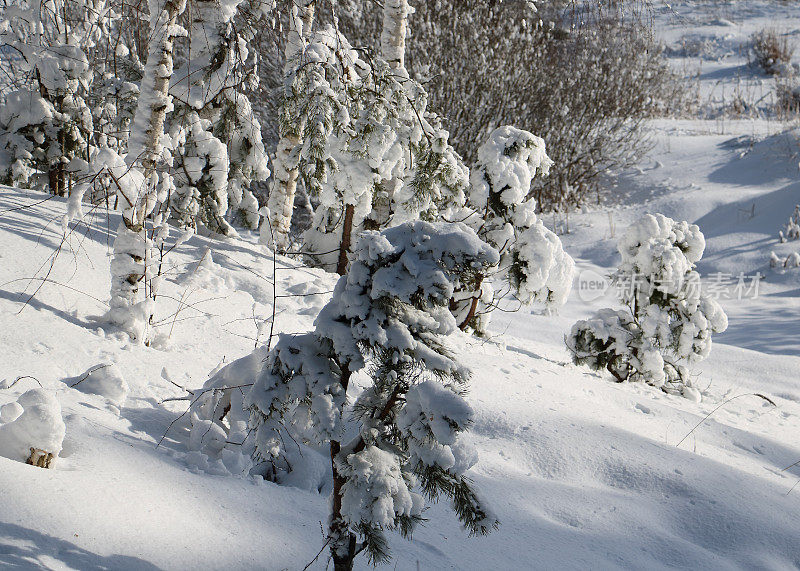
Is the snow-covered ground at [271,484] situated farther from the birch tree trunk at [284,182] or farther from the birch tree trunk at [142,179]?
the birch tree trunk at [284,182]

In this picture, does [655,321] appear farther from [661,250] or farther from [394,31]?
[394,31]

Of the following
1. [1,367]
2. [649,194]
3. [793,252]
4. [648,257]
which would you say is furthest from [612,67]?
A: [1,367]

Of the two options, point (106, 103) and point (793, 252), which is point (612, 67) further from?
point (106, 103)

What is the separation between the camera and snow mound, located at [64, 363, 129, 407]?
1.95 metres

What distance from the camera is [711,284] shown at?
24.1ft

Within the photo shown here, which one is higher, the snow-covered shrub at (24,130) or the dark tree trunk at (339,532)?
the snow-covered shrub at (24,130)

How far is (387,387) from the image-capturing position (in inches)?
50.1

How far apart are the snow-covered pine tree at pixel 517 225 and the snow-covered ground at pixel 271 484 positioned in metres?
0.46

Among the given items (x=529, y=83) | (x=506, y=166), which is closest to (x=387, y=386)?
(x=506, y=166)

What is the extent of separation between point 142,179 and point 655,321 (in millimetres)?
3303

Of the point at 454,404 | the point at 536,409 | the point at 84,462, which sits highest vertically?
the point at 454,404

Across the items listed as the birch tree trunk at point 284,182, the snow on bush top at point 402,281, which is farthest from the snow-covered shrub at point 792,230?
the snow on bush top at point 402,281

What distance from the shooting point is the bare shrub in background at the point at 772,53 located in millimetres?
16594

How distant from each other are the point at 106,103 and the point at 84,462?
4.67 metres
